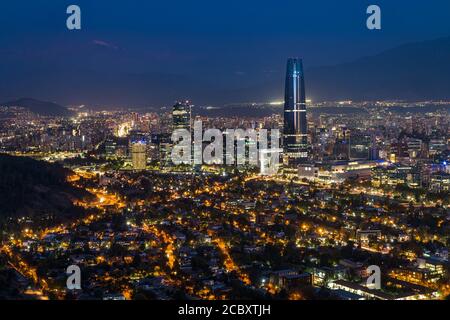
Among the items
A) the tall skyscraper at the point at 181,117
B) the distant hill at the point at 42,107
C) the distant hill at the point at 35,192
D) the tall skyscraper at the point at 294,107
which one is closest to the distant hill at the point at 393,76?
the tall skyscraper at the point at 294,107

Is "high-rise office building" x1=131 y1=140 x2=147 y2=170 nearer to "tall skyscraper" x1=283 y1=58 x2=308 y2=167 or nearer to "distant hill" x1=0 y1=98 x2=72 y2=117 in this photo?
"tall skyscraper" x1=283 y1=58 x2=308 y2=167

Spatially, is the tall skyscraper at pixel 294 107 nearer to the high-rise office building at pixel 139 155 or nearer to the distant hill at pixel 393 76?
the high-rise office building at pixel 139 155

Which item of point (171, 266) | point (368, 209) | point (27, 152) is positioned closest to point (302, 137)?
point (27, 152)

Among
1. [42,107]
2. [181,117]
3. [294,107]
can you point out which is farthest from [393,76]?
[42,107]

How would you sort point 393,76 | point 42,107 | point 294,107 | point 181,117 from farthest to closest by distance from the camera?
point 42,107 < point 393,76 < point 181,117 < point 294,107

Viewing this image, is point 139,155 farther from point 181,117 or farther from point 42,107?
point 42,107

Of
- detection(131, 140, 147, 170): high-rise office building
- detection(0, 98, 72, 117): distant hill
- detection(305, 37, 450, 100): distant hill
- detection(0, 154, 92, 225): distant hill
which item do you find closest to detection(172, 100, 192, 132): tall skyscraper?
detection(131, 140, 147, 170): high-rise office building
